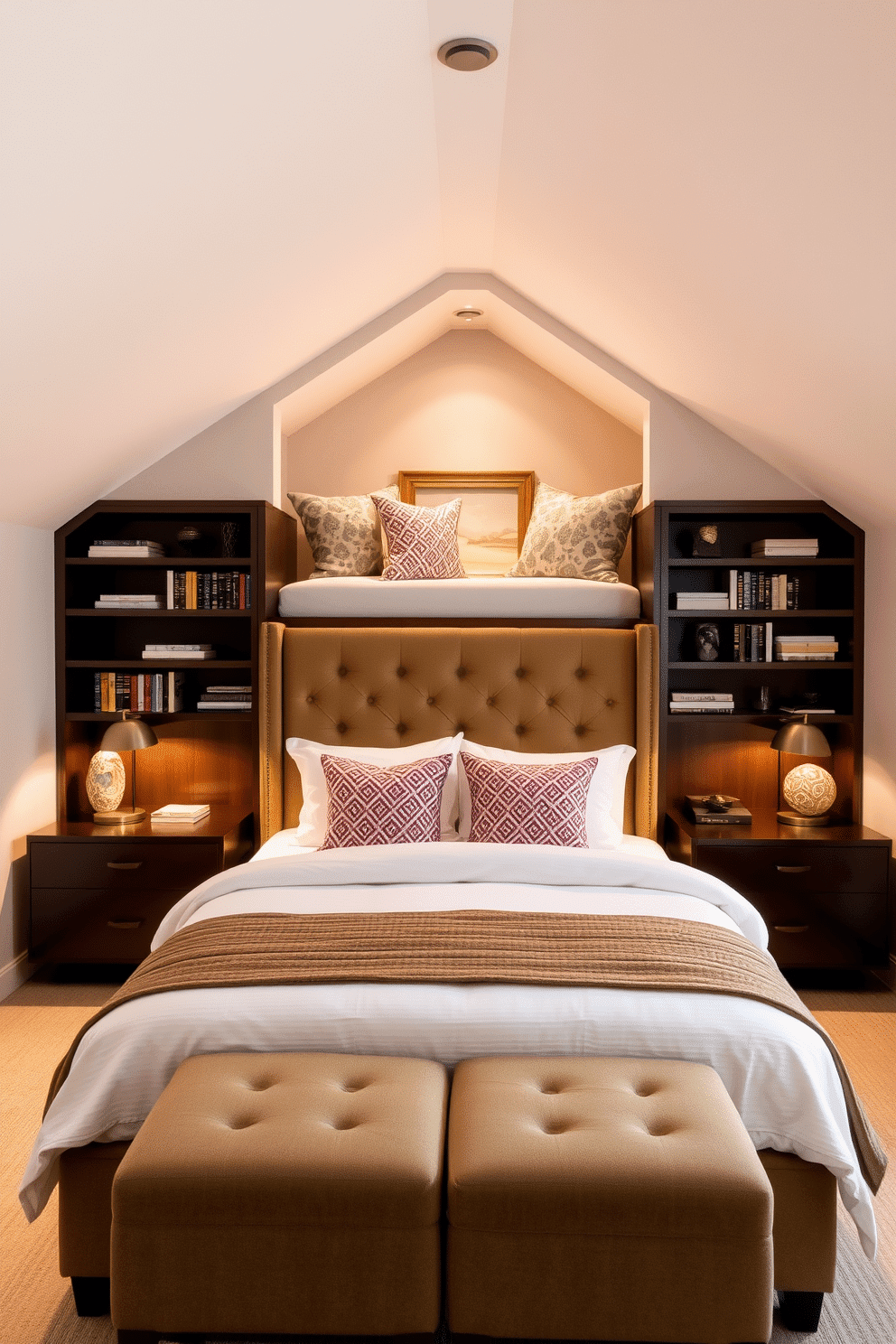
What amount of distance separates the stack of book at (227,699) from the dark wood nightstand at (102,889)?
1.63 ft

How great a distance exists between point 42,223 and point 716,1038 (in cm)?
200

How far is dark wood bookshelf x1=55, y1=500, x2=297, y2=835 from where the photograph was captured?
3438 millimetres

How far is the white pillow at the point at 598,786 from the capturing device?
2.95 m

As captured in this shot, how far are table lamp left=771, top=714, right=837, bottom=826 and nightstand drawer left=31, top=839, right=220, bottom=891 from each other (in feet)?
6.74

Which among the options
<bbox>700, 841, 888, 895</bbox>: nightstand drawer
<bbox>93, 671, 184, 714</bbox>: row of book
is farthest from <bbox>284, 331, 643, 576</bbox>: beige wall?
<bbox>700, 841, 888, 895</bbox>: nightstand drawer

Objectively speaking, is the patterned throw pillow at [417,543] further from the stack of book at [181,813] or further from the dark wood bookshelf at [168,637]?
the stack of book at [181,813]

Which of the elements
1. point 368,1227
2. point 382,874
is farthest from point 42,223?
point 368,1227

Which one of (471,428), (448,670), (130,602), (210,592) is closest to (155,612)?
(130,602)

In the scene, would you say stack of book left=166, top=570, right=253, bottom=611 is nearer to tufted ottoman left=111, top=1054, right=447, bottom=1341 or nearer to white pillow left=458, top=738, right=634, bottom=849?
white pillow left=458, top=738, right=634, bottom=849

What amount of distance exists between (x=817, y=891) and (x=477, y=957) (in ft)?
5.62

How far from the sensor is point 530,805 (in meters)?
2.81

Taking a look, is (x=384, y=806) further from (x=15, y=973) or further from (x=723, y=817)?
(x=15, y=973)

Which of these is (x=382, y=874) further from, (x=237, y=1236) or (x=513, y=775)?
(x=237, y=1236)

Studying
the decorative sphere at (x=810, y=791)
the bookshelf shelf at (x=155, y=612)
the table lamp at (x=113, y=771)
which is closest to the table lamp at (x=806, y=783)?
the decorative sphere at (x=810, y=791)
